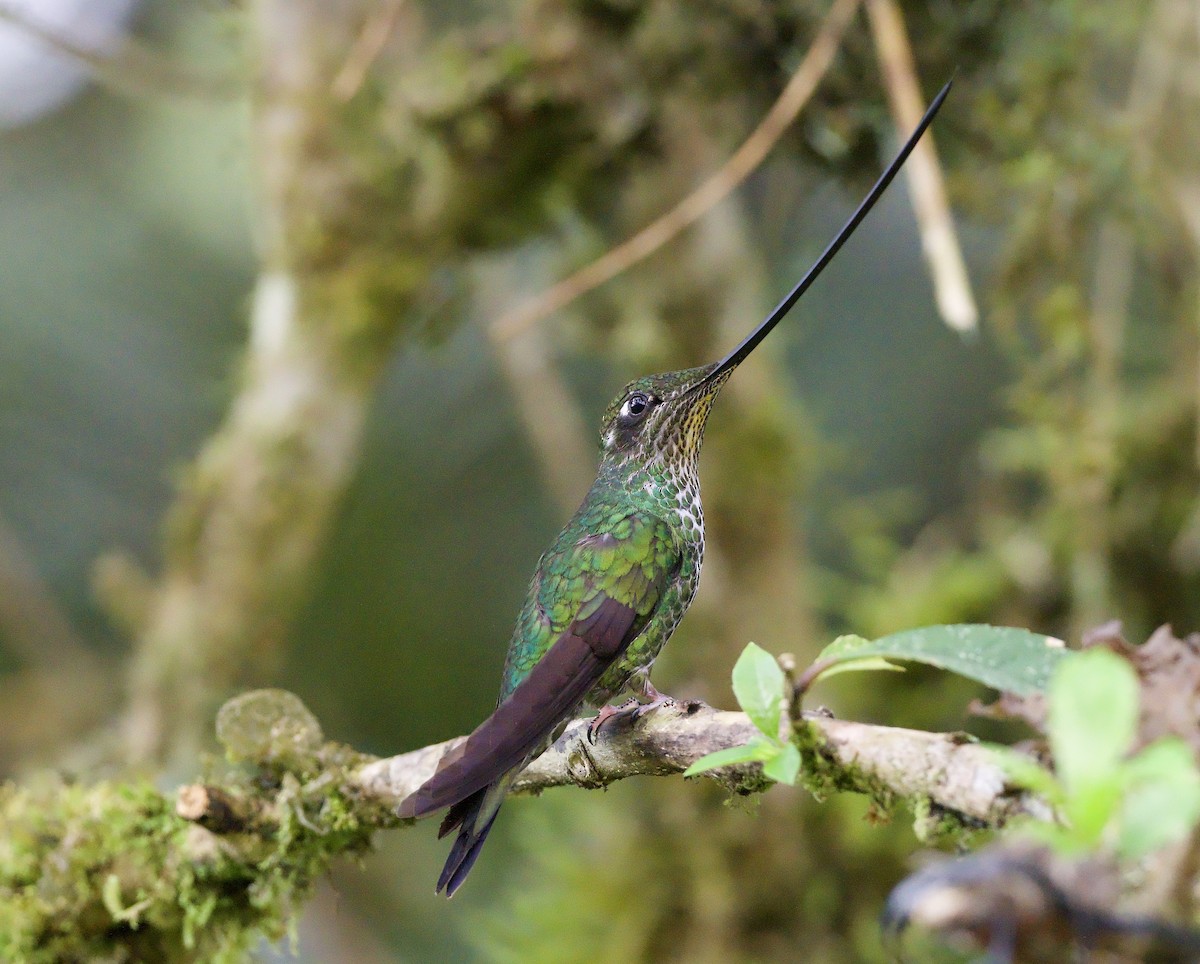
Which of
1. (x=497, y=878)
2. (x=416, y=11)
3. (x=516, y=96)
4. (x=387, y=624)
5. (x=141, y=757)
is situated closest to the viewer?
(x=141, y=757)

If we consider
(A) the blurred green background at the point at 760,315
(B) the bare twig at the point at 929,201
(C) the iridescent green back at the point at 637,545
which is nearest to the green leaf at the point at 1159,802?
(C) the iridescent green back at the point at 637,545

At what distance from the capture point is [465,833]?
5.91ft

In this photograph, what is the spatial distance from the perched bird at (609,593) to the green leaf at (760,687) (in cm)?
50

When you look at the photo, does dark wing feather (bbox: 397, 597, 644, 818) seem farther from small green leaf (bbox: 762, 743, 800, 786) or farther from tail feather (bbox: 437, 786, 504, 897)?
small green leaf (bbox: 762, 743, 800, 786)

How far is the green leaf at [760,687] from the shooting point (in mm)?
1291

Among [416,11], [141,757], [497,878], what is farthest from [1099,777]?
[497,878]

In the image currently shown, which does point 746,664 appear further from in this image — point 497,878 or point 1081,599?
point 497,878

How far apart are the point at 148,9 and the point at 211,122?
77 cm

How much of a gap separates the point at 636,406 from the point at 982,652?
4.74 ft

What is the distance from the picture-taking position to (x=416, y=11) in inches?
189

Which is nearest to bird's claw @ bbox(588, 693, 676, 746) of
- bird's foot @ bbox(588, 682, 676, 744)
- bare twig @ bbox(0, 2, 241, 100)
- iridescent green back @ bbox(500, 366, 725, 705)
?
bird's foot @ bbox(588, 682, 676, 744)

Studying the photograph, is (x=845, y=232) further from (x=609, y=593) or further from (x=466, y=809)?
(x=466, y=809)

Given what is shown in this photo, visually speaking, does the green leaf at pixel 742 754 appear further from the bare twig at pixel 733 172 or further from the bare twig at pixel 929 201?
the bare twig at pixel 733 172

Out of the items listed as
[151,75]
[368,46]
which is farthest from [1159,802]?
[151,75]
